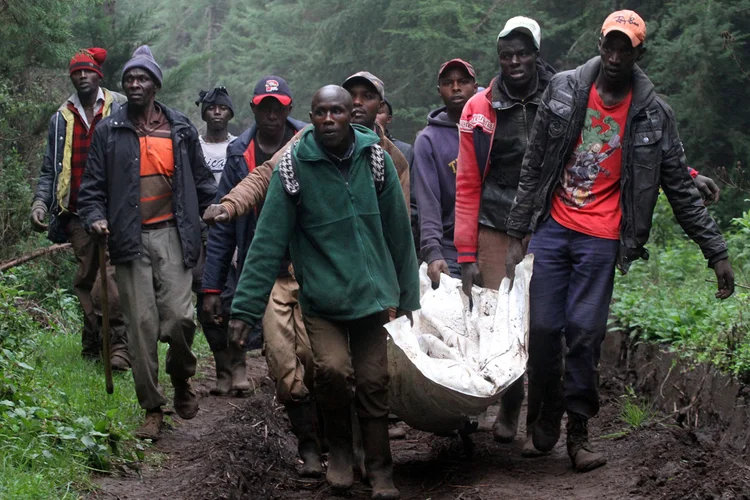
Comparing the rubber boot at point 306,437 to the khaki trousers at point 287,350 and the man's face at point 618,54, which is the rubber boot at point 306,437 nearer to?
the khaki trousers at point 287,350

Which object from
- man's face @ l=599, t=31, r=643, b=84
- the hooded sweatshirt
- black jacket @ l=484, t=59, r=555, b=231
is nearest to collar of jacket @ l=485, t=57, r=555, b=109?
black jacket @ l=484, t=59, r=555, b=231

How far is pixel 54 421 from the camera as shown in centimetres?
636

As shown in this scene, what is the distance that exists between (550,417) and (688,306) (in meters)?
2.69

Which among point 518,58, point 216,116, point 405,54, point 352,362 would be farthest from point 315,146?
point 405,54

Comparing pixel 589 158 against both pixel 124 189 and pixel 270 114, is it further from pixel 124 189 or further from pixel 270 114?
pixel 124 189

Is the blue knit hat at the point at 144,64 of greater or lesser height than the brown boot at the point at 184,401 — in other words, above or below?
above

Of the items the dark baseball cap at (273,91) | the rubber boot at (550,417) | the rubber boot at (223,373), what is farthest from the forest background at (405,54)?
the rubber boot at (550,417)

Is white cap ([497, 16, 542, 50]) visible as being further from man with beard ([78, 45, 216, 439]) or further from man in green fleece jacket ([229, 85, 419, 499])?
man with beard ([78, 45, 216, 439])

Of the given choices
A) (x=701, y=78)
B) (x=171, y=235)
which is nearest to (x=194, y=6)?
(x=701, y=78)

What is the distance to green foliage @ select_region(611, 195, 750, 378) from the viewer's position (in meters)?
6.86

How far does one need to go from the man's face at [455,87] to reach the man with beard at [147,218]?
2.03 m

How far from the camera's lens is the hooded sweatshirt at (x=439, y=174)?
Answer: 748 cm

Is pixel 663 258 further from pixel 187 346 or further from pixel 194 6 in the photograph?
pixel 194 6

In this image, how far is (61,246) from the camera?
11062 millimetres
